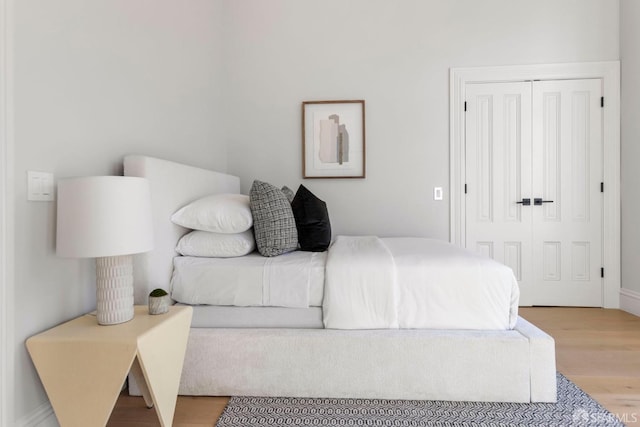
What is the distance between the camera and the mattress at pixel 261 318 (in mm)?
1530

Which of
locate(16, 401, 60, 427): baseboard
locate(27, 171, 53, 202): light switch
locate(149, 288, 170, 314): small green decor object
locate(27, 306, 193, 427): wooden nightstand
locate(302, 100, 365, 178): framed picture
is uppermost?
locate(302, 100, 365, 178): framed picture

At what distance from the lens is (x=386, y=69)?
2857 mm

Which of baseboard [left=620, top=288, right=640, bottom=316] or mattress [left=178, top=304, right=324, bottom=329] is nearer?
mattress [left=178, top=304, right=324, bottom=329]

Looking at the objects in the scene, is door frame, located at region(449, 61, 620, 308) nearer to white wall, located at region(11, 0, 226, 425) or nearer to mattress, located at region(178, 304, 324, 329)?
mattress, located at region(178, 304, 324, 329)

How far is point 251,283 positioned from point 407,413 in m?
0.91

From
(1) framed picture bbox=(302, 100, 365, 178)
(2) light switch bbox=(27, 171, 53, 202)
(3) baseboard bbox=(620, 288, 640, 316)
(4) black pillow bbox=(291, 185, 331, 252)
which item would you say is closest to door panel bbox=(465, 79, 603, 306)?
(3) baseboard bbox=(620, 288, 640, 316)

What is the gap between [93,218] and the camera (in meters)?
1.08

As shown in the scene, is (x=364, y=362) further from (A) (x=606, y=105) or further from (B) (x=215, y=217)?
(A) (x=606, y=105)

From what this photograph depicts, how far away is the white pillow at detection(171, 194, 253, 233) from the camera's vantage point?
170cm

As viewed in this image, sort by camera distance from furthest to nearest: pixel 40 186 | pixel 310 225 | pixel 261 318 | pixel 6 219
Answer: pixel 310 225 < pixel 261 318 < pixel 40 186 < pixel 6 219

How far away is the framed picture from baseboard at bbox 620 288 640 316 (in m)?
2.42

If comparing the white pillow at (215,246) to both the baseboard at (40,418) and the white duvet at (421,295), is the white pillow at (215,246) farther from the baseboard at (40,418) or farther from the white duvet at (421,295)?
the baseboard at (40,418)

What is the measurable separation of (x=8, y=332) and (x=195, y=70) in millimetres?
2029

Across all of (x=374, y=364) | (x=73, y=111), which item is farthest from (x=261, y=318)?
(x=73, y=111)
